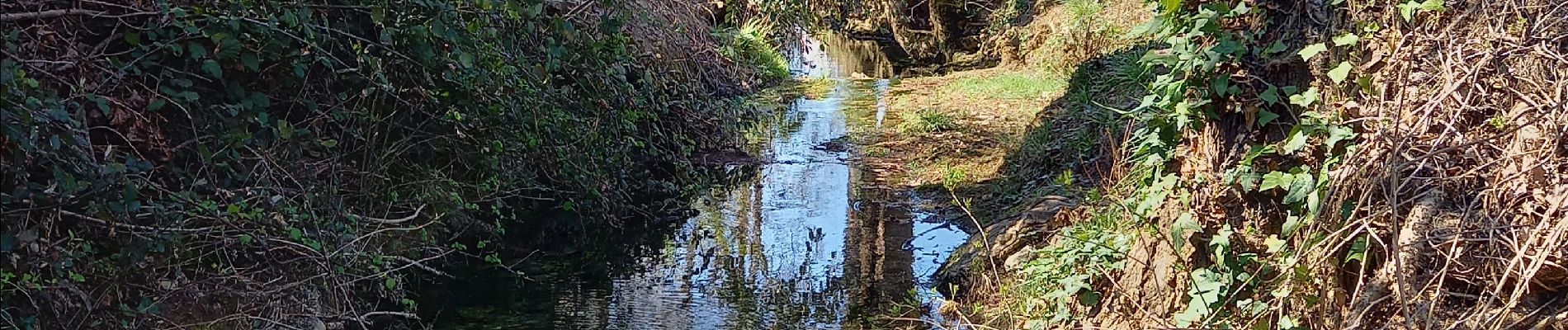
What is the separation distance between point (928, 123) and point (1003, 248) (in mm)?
→ 4841

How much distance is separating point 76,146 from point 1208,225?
10.3ft

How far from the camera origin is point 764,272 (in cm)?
633

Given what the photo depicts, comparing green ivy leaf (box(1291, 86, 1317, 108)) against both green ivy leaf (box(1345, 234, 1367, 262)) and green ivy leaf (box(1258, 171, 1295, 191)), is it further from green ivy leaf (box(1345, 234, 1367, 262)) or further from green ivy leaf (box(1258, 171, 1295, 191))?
green ivy leaf (box(1345, 234, 1367, 262))

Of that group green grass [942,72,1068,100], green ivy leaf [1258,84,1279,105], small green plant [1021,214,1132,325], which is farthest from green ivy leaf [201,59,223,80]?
green grass [942,72,1068,100]

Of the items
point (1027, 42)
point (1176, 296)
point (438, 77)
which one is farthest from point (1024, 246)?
point (1027, 42)

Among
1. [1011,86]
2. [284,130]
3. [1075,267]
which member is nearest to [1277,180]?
[1075,267]

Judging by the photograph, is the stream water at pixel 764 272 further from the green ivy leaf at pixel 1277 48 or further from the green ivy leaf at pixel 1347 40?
the green ivy leaf at pixel 1347 40

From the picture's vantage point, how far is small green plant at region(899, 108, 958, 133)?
10625 millimetres

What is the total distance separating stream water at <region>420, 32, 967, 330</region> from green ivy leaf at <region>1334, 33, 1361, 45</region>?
212cm

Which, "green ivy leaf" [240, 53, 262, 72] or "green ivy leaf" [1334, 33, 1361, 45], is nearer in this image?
"green ivy leaf" [1334, 33, 1361, 45]

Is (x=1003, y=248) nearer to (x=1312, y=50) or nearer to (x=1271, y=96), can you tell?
(x=1271, y=96)

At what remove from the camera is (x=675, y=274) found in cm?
629

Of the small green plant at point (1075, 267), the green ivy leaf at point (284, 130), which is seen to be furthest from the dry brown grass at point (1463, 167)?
the green ivy leaf at point (284, 130)

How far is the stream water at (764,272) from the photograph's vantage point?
5609mm
